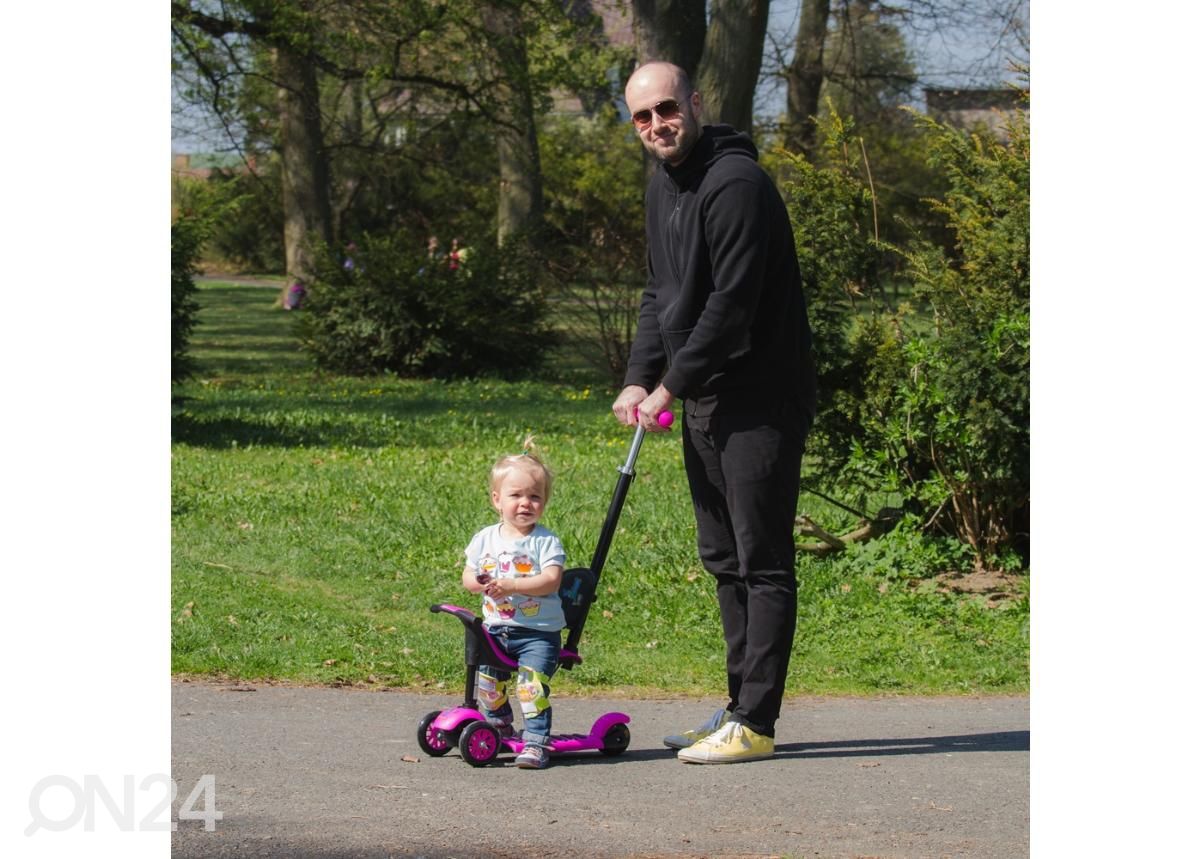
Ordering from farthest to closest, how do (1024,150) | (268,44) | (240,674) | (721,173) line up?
(268,44) → (1024,150) → (240,674) → (721,173)

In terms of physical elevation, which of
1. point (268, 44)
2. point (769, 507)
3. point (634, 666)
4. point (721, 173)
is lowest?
point (634, 666)

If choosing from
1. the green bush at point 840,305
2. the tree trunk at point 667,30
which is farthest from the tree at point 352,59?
the green bush at point 840,305

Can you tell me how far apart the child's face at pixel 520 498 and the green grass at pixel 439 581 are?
5.16ft

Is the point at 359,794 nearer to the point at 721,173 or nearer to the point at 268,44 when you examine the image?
the point at 721,173

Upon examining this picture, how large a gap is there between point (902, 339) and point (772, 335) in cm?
388

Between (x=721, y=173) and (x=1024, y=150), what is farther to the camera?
(x=1024, y=150)

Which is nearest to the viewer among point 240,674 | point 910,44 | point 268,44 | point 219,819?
point 219,819

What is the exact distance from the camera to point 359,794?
4531 millimetres

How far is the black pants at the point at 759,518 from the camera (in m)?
4.95

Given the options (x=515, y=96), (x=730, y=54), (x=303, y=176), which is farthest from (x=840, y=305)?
(x=303, y=176)

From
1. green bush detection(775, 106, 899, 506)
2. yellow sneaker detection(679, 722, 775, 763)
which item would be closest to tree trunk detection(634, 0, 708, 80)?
green bush detection(775, 106, 899, 506)

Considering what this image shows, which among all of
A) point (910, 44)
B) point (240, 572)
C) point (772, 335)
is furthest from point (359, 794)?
point (910, 44)

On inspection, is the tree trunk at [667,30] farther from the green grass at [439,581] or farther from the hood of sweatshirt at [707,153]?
the hood of sweatshirt at [707,153]

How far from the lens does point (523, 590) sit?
496cm
